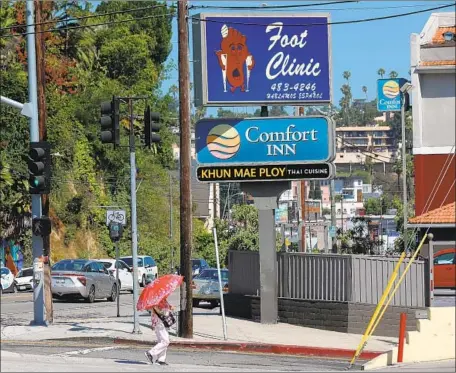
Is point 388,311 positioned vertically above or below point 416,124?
below

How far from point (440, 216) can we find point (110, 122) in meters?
12.2

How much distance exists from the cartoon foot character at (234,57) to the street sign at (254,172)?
2.09m

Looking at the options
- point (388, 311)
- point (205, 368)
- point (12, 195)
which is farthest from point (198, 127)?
point (12, 195)

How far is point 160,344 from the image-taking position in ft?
60.4

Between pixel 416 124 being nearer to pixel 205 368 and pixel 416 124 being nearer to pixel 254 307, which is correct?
pixel 205 368


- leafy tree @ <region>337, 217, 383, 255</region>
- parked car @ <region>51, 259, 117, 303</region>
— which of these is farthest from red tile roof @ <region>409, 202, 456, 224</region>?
leafy tree @ <region>337, 217, 383, 255</region>

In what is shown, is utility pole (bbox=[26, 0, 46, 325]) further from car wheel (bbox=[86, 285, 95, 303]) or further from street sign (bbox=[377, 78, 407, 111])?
street sign (bbox=[377, 78, 407, 111])

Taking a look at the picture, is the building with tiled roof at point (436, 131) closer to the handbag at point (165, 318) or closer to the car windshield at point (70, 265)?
the handbag at point (165, 318)

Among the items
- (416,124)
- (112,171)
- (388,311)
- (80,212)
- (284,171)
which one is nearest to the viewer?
(416,124)

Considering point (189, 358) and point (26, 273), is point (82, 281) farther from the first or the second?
point (189, 358)

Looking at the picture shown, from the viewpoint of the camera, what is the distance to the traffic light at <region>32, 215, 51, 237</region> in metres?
25.5

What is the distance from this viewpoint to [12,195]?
53125 millimetres

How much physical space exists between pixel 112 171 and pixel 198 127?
1615 inches

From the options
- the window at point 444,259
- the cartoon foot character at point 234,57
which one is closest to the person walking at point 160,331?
the window at point 444,259
